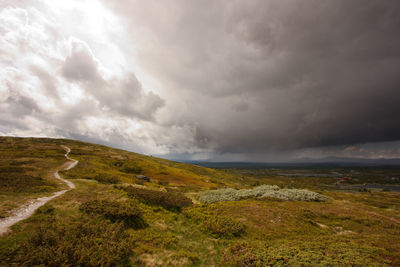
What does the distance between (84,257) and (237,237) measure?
44.8 feet

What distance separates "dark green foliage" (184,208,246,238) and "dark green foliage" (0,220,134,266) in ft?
29.6

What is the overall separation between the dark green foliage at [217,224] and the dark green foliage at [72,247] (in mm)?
9009

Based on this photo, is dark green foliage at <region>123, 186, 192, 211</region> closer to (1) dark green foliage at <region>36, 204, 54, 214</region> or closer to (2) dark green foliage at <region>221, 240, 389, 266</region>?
(1) dark green foliage at <region>36, 204, 54, 214</region>

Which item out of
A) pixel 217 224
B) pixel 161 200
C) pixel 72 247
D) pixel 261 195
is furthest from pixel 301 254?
pixel 261 195

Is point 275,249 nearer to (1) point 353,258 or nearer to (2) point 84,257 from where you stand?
(1) point 353,258

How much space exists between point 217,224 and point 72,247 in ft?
44.5

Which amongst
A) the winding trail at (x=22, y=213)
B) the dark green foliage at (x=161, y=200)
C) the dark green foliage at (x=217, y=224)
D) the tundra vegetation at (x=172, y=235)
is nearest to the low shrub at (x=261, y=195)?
the tundra vegetation at (x=172, y=235)

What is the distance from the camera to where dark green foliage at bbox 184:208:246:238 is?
16.5 metres

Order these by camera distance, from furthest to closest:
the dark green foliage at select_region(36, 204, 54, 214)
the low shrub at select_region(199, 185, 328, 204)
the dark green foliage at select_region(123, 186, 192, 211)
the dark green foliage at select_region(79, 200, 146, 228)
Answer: the low shrub at select_region(199, 185, 328, 204) → the dark green foliage at select_region(123, 186, 192, 211) → the dark green foliage at select_region(79, 200, 146, 228) → the dark green foliage at select_region(36, 204, 54, 214)

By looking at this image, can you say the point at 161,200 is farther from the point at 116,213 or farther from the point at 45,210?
the point at 45,210

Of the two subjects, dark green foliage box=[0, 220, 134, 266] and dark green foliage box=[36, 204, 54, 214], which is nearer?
dark green foliage box=[0, 220, 134, 266]

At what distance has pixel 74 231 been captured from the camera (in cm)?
1148

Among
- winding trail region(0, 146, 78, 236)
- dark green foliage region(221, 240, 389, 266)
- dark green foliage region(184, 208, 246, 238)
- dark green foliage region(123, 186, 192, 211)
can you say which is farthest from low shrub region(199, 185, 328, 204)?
winding trail region(0, 146, 78, 236)

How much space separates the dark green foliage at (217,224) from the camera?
16.5 metres
